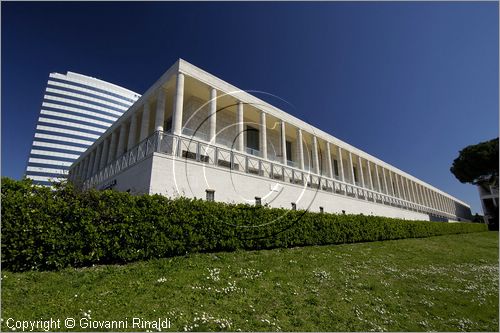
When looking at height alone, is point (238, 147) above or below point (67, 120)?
below

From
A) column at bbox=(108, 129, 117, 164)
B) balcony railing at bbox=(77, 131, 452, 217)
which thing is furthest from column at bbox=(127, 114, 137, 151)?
column at bbox=(108, 129, 117, 164)

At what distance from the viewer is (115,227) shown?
702 cm

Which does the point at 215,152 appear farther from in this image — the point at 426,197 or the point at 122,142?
the point at 426,197

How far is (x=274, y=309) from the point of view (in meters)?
5.17

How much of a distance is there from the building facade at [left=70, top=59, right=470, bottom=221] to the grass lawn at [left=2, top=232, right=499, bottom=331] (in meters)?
4.14

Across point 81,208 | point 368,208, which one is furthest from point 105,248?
point 368,208

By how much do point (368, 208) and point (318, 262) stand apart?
18.9 meters

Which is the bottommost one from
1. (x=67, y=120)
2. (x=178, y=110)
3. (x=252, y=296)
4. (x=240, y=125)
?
(x=252, y=296)

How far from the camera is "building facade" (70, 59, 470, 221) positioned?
11688 mm

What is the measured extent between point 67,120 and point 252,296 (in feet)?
340

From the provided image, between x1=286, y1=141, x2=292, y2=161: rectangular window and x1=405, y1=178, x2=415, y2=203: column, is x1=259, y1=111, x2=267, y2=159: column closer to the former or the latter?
x1=286, y1=141, x2=292, y2=161: rectangular window

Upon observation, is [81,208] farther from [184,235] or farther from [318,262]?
[318,262]

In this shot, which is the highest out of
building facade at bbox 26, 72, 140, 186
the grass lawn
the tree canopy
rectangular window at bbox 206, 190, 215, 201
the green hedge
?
building facade at bbox 26, 72, 140, 186

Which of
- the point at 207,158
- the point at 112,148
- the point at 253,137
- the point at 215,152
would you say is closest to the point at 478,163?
the point at 253,137
